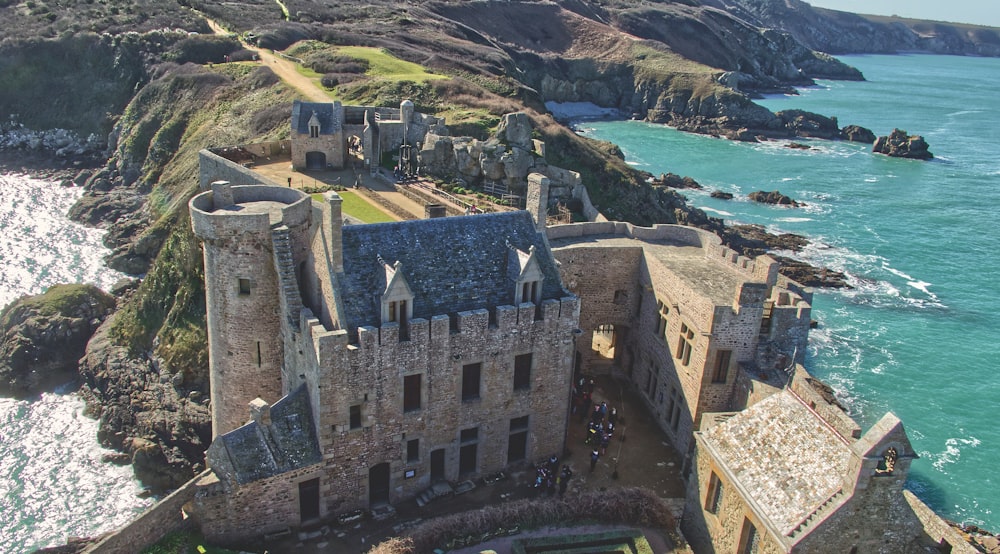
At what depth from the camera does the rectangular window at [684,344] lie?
32.8 metres

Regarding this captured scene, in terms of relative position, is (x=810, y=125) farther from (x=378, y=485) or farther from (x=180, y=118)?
(x=378, y=485)

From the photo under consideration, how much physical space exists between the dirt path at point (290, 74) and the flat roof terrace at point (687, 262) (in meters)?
39.8

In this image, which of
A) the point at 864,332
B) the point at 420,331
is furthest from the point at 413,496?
the point at 864,332

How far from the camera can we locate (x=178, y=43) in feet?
316

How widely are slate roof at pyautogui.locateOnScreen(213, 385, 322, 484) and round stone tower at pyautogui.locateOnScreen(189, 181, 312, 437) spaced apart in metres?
3.66

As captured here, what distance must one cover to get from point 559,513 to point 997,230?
8349 centimetres

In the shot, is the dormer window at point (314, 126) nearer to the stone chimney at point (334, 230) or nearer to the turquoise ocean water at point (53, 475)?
the turquoise ocean water at point (53, 475)

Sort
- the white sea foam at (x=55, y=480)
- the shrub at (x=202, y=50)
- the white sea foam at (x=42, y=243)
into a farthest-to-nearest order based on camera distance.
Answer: the shrub at (x=202, y=50)
the white sea foam at (x=42, y=243)
the white sea foam at (x=55, y=480)

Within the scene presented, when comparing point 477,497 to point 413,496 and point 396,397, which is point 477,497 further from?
point 396,397

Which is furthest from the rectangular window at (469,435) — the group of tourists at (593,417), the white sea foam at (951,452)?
the white sea foam at (951,452)

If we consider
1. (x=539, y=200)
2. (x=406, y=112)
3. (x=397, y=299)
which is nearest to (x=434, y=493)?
(x=397, y=299)

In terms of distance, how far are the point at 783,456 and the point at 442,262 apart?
44.1 ft

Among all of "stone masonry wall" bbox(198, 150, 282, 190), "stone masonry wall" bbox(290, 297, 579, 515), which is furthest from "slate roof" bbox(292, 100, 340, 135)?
"stone masonry wall" bbox(290, 297, 579, 515)

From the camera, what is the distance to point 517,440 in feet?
104
